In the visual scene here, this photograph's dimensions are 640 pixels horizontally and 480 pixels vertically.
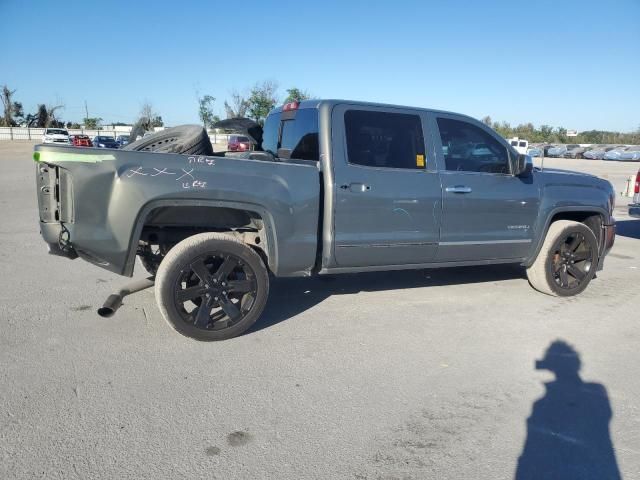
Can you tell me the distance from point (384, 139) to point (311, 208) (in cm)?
102

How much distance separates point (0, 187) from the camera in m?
14.6

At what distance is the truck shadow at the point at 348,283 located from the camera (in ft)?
15.8

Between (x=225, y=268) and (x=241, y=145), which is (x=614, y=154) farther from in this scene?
(x=225, y=268)

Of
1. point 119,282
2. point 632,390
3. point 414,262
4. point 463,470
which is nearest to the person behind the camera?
point 463,470

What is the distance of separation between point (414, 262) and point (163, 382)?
2.51 meters

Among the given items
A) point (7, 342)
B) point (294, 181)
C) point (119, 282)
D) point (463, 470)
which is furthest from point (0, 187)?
point (463, 470)

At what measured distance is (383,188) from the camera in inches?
171

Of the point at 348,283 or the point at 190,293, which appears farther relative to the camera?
the point at 348,283

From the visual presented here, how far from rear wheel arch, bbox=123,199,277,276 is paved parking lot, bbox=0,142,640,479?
2.41 feet

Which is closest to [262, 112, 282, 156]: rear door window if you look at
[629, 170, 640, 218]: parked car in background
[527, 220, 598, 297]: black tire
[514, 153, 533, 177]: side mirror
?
[514, 153, 533, 177]: side mirror

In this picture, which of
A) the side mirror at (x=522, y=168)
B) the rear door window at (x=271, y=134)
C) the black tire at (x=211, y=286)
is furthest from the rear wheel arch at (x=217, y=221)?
the side mirror at (x=522, y=168)

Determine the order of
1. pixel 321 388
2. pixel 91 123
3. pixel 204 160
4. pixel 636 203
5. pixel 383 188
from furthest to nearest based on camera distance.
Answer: pixel 91 123 → pixel 636 203 → pixel 383 188 → pixel 204 160 → pixel 321 388

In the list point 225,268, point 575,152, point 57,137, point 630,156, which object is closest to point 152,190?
point 225,268

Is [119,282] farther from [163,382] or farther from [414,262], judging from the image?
[414,262]
